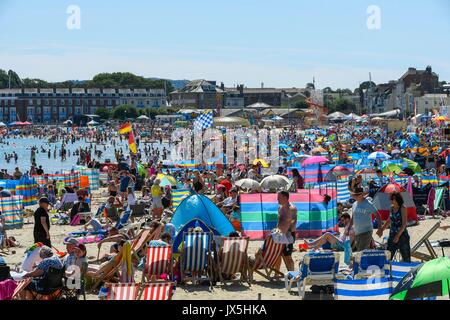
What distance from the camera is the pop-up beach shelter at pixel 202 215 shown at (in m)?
9.84

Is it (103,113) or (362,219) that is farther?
(103,113)

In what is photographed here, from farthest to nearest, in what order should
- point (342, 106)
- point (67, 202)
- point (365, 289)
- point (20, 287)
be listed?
point (342, 106)
point (67, 202)
point (20, 287)
point (365, 289)

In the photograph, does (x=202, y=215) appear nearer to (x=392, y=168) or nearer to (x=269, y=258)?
(x=269, y=258)

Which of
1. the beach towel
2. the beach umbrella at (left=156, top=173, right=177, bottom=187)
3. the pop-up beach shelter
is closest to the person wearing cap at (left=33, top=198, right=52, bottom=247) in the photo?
the pop-up beach shelter

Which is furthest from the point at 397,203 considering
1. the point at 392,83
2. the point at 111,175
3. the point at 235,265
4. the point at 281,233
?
the point at 392,83

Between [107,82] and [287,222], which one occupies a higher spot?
[107,82]

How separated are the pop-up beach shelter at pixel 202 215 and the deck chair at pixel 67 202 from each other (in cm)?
727

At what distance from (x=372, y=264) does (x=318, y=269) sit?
0.55m

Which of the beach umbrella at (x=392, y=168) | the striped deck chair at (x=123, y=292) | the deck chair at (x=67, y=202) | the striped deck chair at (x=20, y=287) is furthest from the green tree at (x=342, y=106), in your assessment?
the striped deck chair at (x=123, y=292)

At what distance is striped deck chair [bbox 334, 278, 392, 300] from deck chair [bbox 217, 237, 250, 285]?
2.02 meters

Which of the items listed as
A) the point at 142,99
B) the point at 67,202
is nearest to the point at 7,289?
the point at 67,202

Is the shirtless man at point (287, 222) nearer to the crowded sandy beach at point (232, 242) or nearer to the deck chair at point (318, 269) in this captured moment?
A: the crowded sandy beach at point (232, 242)

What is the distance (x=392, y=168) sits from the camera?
19.1 meters
